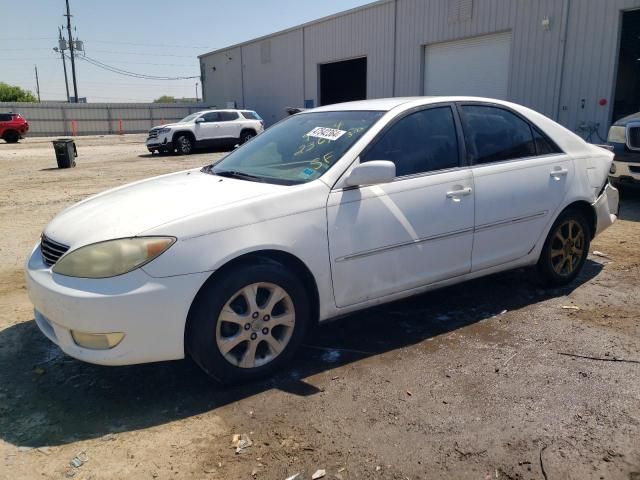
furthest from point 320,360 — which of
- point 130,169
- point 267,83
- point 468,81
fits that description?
point 267,83

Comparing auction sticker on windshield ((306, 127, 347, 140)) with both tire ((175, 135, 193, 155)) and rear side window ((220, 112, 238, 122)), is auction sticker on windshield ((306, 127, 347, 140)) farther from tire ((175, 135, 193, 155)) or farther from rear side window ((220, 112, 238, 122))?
rear side window ((220, 112, 238, 122))

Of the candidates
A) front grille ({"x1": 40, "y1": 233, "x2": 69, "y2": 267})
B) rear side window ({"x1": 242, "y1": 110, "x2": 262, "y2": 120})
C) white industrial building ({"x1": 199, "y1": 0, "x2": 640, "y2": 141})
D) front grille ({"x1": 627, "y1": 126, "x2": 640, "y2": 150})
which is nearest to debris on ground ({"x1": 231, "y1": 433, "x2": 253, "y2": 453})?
front grille ({"x1": 40, "y1": 233, "x2": 69, "y2": 267})

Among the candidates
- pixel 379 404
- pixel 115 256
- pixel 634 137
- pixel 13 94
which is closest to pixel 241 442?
pixel 379 404

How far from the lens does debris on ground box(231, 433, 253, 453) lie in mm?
2590

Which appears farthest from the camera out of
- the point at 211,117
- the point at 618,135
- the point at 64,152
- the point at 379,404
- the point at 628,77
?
the point at 211,117

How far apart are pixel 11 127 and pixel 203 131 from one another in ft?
48.1

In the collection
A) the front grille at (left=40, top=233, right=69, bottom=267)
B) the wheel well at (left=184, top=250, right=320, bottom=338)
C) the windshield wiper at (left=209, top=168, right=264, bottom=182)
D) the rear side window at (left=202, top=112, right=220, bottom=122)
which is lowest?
the wheel well at (left=184, top=250, right=320, bottom=338)

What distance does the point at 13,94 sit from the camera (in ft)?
217

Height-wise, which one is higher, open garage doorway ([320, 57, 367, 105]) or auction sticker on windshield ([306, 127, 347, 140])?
open garage doorway ([320, 57, 367, 105])

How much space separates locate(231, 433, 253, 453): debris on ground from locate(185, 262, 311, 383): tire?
42cm

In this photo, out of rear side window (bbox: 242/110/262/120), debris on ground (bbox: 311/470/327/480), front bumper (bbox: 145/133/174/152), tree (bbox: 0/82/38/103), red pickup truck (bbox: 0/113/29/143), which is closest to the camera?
debris on ground (bbox: 311/470/327/480)

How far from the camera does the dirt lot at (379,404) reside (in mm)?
2473

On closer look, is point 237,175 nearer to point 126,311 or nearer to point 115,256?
point 115,256

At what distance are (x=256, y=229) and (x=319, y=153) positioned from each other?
34.3 inches
